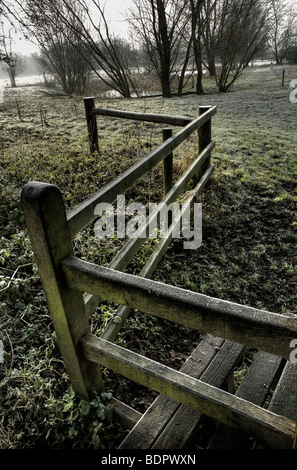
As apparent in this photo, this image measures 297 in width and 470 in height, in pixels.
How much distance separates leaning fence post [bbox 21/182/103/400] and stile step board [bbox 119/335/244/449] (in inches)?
17.4

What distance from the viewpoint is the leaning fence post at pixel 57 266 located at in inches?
55.2

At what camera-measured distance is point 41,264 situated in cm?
158

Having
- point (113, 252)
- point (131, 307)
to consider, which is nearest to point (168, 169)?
point (113, 252)

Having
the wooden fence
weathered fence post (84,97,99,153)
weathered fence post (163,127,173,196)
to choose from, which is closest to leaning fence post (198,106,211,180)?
weathered fence post (163,127,173,196)

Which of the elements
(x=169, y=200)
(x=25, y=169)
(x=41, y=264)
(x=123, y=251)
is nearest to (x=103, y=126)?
(x=25, y=169)

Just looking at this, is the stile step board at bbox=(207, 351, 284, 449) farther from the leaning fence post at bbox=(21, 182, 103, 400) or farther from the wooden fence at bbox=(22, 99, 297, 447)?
the leaning fence post at bbox=(21, 182, 103, 400)

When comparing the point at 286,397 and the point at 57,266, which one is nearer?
the point at 57,266

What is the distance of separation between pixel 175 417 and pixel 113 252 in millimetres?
2085

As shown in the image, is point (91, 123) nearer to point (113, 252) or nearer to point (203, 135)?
point (203, 135)

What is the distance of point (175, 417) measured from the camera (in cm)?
194

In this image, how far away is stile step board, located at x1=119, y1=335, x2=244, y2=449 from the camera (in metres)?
1.82

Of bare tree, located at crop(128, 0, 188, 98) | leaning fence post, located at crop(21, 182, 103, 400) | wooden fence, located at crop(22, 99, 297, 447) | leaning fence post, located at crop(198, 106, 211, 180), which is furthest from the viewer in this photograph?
bare tree, located at crop(128, 0, 188, 98)
